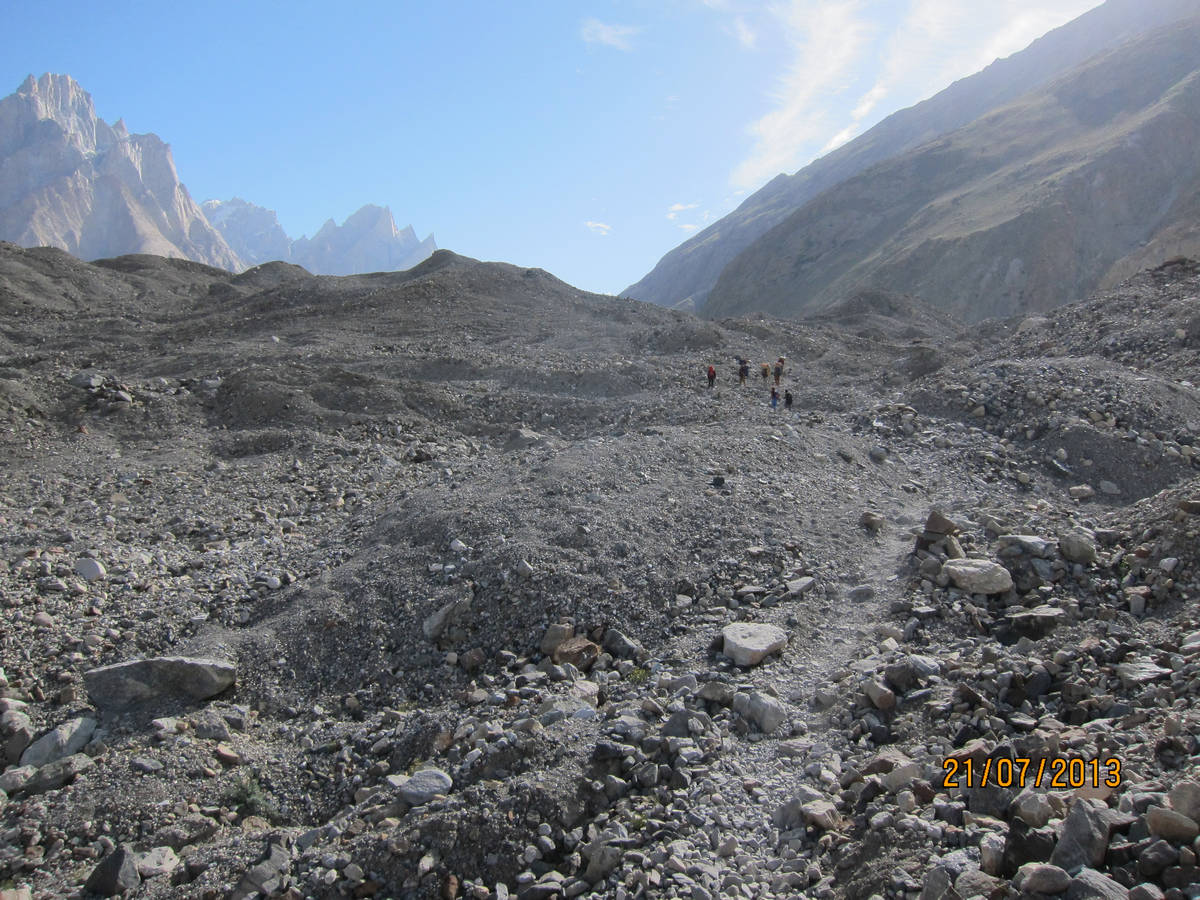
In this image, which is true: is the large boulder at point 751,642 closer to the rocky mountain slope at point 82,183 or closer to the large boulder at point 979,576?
the large boulder at point 979,576

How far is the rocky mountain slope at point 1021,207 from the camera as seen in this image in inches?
2223

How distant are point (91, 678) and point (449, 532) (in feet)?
13.5

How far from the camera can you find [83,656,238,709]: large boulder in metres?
7.03

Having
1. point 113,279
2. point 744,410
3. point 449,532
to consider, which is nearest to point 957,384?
point 744,410

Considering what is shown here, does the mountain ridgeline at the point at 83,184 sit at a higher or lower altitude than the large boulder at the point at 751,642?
higher

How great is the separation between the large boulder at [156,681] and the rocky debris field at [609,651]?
1.1 inches

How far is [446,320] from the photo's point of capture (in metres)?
28.6

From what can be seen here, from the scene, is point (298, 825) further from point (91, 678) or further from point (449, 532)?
point (449, 532)

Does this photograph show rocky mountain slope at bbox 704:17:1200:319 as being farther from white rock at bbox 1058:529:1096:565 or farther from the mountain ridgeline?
the mountain ridgeline

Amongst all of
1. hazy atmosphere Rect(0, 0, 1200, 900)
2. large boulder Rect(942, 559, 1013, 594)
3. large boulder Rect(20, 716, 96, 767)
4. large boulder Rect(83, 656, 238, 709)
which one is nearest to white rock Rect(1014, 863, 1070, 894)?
hazy atmosphere Rect(0, 0, 1200, 900)

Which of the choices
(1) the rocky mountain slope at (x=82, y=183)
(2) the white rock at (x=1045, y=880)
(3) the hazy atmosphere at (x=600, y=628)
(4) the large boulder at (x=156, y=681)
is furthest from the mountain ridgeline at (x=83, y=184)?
(2) the white rock at (x=1045, y=880)

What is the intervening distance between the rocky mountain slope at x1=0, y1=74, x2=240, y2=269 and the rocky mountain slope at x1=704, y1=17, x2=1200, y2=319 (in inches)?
4949

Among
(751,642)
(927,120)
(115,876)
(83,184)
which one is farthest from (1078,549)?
(83,184)

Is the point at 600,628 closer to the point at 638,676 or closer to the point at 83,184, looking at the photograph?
the point at 638,676
